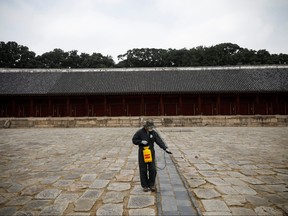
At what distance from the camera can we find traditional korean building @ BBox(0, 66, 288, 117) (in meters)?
23.4

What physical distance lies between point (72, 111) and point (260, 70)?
81.2 feet

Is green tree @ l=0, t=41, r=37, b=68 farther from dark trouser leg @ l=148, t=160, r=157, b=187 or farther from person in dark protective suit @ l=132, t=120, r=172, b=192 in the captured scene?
dark trouser leg @ l=148, t=160, r=157, b=187

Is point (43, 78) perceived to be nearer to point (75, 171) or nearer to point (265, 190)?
point (75, 171)

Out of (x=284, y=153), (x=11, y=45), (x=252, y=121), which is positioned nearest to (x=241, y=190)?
(x=284, y=153)

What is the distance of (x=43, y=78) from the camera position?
85.8 ft

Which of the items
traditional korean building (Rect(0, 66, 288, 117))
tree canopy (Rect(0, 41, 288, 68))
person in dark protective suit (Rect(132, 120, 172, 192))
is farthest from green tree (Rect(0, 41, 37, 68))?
person in dark protective suit (Rect(132, 120, 172, 192))

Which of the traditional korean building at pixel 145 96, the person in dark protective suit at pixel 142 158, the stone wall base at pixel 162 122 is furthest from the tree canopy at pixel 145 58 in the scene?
the person in dark protective suit at pixel 142 158

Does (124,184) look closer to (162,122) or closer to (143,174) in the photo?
(143,174)

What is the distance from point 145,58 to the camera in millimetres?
62531

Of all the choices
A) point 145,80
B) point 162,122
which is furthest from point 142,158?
point 145,80

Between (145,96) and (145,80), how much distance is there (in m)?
2.23

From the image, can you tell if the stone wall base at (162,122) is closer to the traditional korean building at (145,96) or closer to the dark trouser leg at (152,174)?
the traditional korean building at (145,96)

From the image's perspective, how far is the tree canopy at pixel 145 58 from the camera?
170 feet

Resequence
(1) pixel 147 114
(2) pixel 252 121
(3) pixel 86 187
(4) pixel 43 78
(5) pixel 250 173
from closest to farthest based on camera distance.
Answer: (3) pixel 86 187 < (5) pixel 250 173 < (2) pixel 252 121 < (1) pixel 147 114 < (4) pixel 43 78
